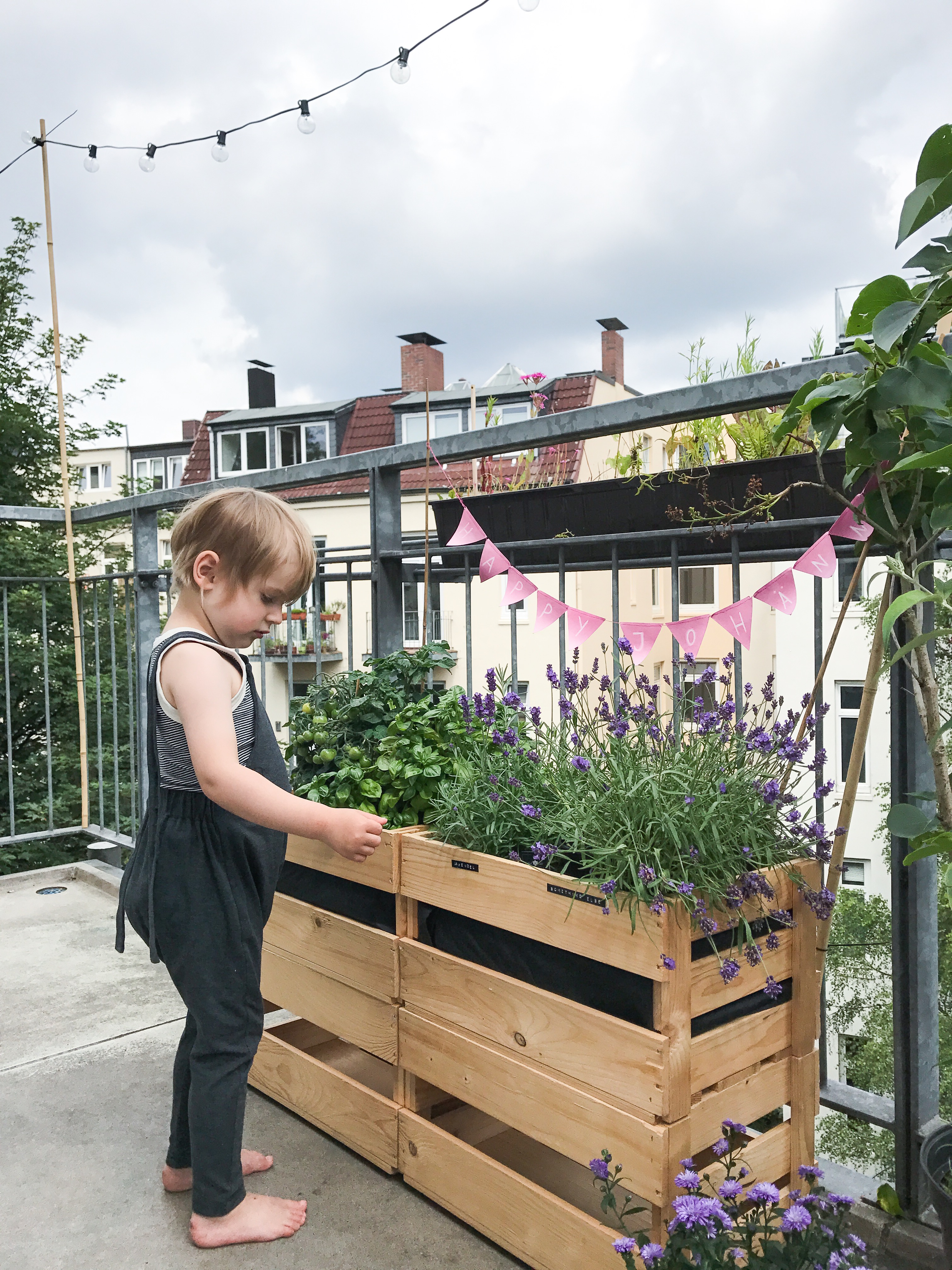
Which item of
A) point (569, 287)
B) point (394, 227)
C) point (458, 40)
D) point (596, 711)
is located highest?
point (569, 287)

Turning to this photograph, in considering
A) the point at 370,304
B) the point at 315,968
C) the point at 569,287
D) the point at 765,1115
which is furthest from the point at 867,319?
the point at 569,287

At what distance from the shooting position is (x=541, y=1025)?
1.46 metres

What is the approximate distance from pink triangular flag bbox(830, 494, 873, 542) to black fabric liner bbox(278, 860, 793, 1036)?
2.19ft

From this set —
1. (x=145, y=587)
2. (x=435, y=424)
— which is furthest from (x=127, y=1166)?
(x=435, y=424)

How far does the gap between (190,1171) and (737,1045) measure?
1087 millimetres

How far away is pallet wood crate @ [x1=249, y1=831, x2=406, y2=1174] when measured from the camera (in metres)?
1.77

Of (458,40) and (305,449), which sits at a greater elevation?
(305,449)

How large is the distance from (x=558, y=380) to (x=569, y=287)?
180 centimetres

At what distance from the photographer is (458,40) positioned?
3.69 meters

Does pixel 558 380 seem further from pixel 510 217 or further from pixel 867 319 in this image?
pixel 867 319

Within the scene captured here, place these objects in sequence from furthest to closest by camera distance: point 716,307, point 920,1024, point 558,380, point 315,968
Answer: point 558,380 → point 716,307 → point 315,968 → point 920,1024

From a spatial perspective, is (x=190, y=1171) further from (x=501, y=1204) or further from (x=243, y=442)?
(x=243, y=442)

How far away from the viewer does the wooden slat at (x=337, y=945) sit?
1.77m

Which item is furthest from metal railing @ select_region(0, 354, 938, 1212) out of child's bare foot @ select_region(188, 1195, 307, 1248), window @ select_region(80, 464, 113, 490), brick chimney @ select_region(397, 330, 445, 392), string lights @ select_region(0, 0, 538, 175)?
window @ select_region(80, 464, 113, 490)
